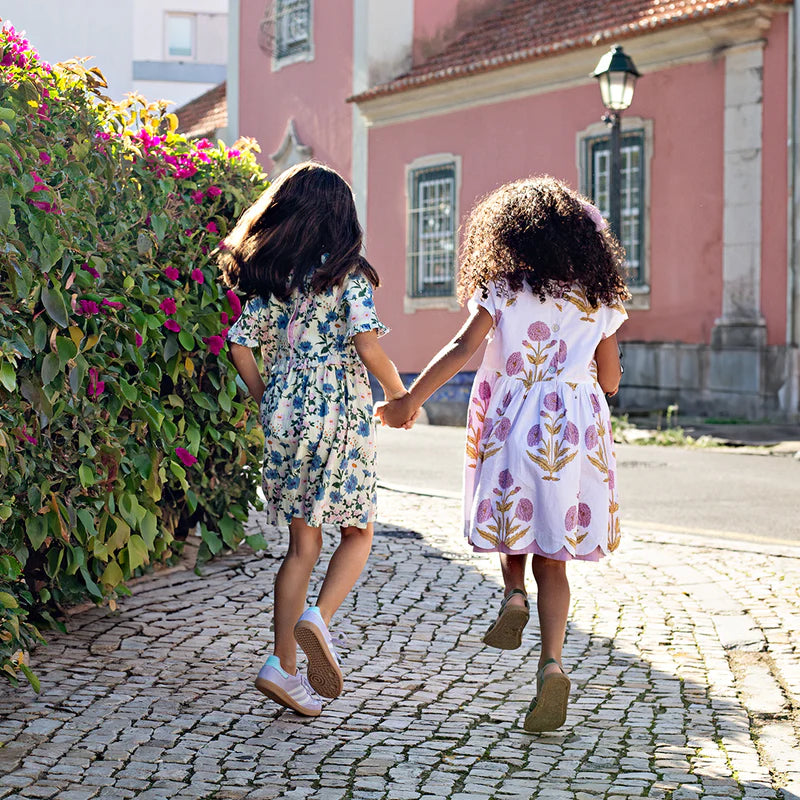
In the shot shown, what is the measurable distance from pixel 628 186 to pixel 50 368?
49.5ft

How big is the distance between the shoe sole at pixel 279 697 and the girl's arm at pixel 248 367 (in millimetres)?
927

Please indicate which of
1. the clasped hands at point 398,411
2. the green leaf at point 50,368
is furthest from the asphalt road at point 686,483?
the green leaf at point 50,368

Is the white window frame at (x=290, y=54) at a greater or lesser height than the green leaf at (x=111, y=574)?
greater

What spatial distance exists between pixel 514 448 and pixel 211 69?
42.0 meters

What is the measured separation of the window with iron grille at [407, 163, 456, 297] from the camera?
21.9 m

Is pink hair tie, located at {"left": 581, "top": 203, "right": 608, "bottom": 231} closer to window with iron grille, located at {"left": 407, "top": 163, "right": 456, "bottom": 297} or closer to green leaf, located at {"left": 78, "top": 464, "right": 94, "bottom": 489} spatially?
green leaf, located at {"left": 78, "top": 464, "right": 94, "bottom": 489}

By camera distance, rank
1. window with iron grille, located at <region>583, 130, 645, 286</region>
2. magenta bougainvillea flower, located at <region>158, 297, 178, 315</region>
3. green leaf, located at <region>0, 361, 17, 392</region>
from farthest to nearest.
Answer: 1. window with iron grille, located at <region>583, 130, 645, 286</region>
2. magenta bougainvillea flower, located at <region>158, 297, 178, 315</region>
3. green leaf, located at <region>0, 361, 17, 392</region>

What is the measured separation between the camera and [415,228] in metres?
22.7

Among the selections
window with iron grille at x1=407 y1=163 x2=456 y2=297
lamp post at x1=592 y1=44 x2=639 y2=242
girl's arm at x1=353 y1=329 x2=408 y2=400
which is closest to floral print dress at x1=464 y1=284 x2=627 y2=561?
girl's arm at x1=353 y1=329 x2=408 y2=400

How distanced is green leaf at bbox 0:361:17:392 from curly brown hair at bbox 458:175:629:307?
1.42 metres

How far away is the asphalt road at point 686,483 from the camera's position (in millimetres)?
8547

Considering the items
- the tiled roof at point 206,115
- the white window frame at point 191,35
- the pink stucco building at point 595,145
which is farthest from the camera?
the white window frame at point 191,35

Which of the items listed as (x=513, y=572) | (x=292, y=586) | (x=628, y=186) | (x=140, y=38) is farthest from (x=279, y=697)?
(x=140, y=38)

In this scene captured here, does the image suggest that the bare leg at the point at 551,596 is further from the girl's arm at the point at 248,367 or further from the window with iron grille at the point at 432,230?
the window with iron grille at the point at 432,230
